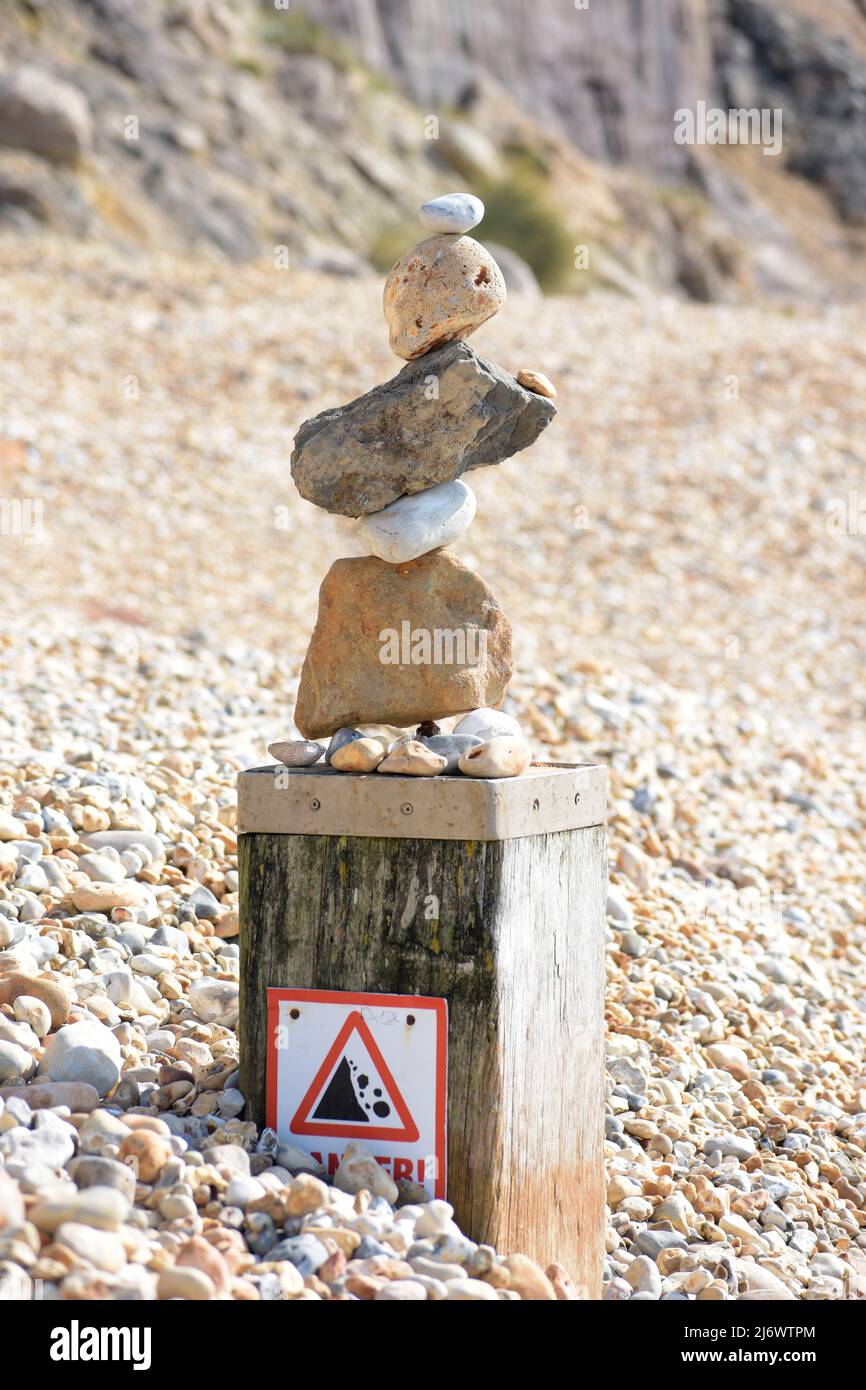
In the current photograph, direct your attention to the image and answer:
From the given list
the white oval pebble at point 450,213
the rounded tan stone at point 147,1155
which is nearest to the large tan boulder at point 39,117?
the white oval pebble at point 450,213

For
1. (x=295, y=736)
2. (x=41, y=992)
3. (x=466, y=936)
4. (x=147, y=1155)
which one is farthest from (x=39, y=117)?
(x=147, y=1155)

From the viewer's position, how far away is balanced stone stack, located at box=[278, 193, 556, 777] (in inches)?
125

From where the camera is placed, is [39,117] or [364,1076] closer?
[364,1076]

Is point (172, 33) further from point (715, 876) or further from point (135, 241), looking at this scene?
point (715, 876)

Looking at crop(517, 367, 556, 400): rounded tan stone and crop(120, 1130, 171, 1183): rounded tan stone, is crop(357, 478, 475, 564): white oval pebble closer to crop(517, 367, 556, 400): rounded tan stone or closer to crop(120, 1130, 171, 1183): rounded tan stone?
crop(517, 367, 556, 400): rounded tan stone

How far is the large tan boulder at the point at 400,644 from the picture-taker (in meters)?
3.18

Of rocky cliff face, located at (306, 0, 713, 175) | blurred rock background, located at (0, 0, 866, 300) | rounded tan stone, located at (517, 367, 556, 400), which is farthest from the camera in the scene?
rocky cliff face, located at (306, 0, 713, 175)

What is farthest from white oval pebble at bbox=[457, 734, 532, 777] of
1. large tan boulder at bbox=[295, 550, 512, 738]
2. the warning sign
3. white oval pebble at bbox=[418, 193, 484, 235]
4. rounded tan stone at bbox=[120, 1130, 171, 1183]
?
white oval pebble at bbox=[418, 193, 484, 235]

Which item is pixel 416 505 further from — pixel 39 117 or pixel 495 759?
pixel 39 117

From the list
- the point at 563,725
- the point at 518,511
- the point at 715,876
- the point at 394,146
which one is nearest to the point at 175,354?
the point at 518,511

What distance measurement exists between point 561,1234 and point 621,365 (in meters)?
11.4

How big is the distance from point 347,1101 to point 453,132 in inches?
823

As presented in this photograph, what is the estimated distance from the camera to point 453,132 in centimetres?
2170

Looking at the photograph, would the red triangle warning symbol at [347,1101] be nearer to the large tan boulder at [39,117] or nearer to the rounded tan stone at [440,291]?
the rounded tan stone at [440,291]
